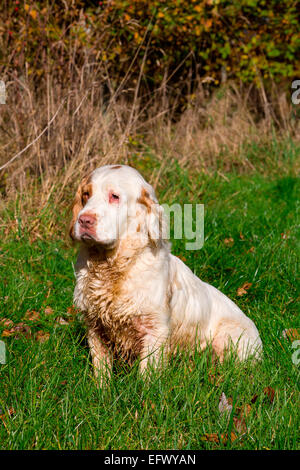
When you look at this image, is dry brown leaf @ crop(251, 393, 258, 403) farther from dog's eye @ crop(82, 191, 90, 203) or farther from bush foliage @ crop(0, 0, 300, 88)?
bush foliage @ crop(0, 0, 300, 88)

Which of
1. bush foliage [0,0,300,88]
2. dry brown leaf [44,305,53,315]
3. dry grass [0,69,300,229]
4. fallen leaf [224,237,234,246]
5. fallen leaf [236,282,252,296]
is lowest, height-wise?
dry brown leaf [44,305,53,315]

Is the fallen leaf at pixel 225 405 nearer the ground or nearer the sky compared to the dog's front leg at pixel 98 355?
nearer the ground

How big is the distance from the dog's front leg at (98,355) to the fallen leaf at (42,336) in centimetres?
29

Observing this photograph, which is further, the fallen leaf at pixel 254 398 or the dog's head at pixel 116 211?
the dog's head at pixel 116 211

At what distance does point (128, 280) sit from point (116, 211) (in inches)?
14.6

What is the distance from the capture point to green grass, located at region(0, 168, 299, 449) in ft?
6.79

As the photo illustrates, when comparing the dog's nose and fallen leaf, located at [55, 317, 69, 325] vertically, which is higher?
the dog's nose

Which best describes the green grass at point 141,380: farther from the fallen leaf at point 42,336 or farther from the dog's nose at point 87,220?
the dog's nose at point 87,220

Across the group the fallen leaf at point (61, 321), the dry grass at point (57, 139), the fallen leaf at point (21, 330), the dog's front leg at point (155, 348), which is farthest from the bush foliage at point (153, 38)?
the dog's front leg at point (155, 348)

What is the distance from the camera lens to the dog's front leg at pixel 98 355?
8.55 ft

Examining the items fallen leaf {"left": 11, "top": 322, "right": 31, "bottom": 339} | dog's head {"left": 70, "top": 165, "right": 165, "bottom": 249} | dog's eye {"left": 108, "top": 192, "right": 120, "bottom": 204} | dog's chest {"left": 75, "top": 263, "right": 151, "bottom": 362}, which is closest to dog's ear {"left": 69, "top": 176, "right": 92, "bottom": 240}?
dog's head {"left": 70, "top": 165, "right": 165, "bottom": 249}

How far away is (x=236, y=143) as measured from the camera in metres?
7.25
